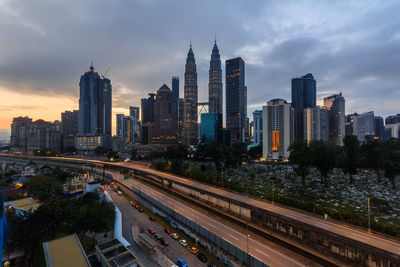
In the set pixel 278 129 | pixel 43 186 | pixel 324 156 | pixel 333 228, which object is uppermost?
pixel 278 129

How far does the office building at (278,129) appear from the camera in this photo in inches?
5064

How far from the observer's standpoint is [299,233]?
29.3 meters

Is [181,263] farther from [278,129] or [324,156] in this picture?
[278,129]

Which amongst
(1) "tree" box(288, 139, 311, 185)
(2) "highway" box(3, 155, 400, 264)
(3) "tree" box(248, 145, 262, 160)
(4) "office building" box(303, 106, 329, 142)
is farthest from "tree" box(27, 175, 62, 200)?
(4) "office building" box(303, 106, 329, 142)

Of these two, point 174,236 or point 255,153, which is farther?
point 255,153

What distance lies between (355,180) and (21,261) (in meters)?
95.1

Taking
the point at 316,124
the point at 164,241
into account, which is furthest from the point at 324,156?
the point at 316,124

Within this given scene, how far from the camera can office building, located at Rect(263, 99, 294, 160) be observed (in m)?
129

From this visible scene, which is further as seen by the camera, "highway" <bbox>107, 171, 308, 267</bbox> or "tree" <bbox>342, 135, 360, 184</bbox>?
"tree" <bbox>342, 135, 360, 184</bbox>

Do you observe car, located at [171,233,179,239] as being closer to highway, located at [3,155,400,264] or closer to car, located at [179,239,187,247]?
car, located at [179,239,187,247]

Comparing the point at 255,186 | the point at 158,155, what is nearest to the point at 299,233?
the point at 255,186

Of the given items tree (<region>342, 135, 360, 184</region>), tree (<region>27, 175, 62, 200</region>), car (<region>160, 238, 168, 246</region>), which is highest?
tree (<region>342, 135, 360, 184</region>)

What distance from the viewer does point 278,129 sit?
131 meters

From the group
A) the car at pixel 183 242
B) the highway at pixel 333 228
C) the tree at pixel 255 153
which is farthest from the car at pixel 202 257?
the tree at pixel 255 153
